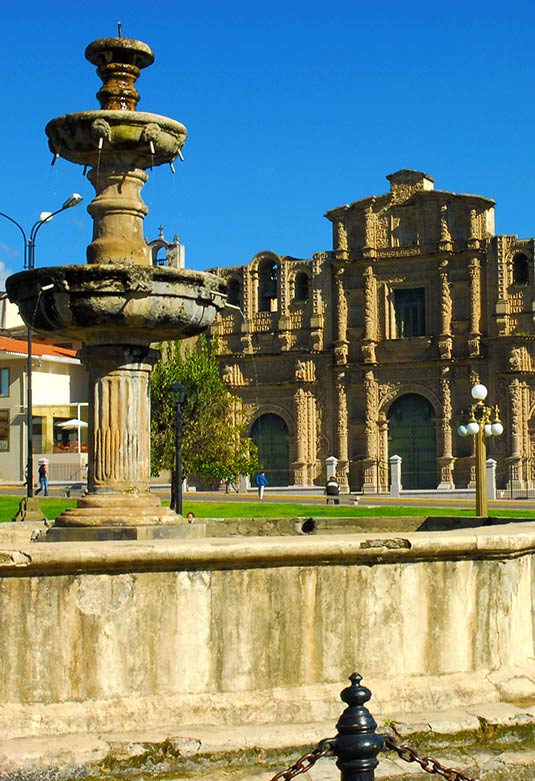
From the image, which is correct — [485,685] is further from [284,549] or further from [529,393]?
[529,393]

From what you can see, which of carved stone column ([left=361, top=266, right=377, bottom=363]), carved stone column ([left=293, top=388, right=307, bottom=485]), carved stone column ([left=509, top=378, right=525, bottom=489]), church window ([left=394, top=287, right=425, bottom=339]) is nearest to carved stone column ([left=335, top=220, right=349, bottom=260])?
carved stone column ([left=361, top=266, right=377, bottom=363])

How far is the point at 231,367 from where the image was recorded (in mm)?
53281

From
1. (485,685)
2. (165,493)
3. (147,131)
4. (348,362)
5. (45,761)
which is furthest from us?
(348,362)

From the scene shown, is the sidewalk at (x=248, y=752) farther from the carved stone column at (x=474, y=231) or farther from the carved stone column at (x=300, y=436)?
the carved stone column at (x=300, y=436)

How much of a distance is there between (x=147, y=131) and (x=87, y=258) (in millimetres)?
1052

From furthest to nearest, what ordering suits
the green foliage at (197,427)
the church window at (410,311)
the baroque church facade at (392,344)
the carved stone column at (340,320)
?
the carved stone column at (340,320) → the church window at (410,311) → the baroque church facade at (392,344) → the green foliage at (197,427)

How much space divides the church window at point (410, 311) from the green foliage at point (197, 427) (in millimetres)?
10430

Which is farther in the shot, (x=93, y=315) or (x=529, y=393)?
(x=529, y=393)

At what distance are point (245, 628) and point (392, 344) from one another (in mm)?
45043

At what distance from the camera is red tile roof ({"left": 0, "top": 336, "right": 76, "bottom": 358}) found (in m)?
53.5

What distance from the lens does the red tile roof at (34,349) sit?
176 ft

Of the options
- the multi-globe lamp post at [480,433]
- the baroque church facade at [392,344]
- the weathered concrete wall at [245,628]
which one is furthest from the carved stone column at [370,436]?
the weathered concrete wall at [245,628]

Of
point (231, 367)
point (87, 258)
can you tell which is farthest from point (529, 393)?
point (87, 258)

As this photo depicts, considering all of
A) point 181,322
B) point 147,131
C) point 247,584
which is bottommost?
point 247,584
